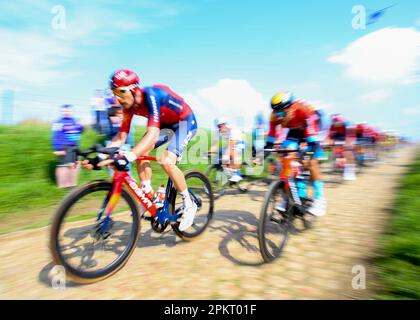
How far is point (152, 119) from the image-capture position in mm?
3307

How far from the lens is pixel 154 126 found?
328 cm

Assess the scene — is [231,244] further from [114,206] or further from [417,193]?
[417,193]

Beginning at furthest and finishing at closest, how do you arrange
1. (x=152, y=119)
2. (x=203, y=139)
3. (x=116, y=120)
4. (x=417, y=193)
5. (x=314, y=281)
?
1. (x=203, y=139)
2. (x=116, y=120)
3. (x=417, y=193)
4. (x=152, y=119)
5. (x=314, y=281)

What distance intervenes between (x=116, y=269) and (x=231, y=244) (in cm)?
164

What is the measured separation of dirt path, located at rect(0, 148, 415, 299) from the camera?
2754 millimetres

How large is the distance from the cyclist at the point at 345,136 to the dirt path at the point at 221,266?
5.27 m

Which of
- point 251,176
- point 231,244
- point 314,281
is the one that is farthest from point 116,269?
point 251,176

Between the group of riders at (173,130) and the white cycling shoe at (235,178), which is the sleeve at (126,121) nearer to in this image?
the group of riders at (173,130)

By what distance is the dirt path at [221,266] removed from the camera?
108 inches

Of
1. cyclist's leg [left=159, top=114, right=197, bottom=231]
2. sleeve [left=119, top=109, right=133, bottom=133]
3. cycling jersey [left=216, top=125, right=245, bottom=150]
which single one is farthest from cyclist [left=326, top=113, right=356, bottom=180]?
sleeve [left=119, top=109, right=133, bottom=133]

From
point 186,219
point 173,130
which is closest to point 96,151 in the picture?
point 173,130

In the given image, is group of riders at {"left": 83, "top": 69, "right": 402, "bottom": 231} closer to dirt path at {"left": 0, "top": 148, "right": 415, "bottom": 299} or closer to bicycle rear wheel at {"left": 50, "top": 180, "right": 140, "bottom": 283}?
bicycle rear wheel at {"left": 50, "top": 180, "right": 140, "bottom": 283}
